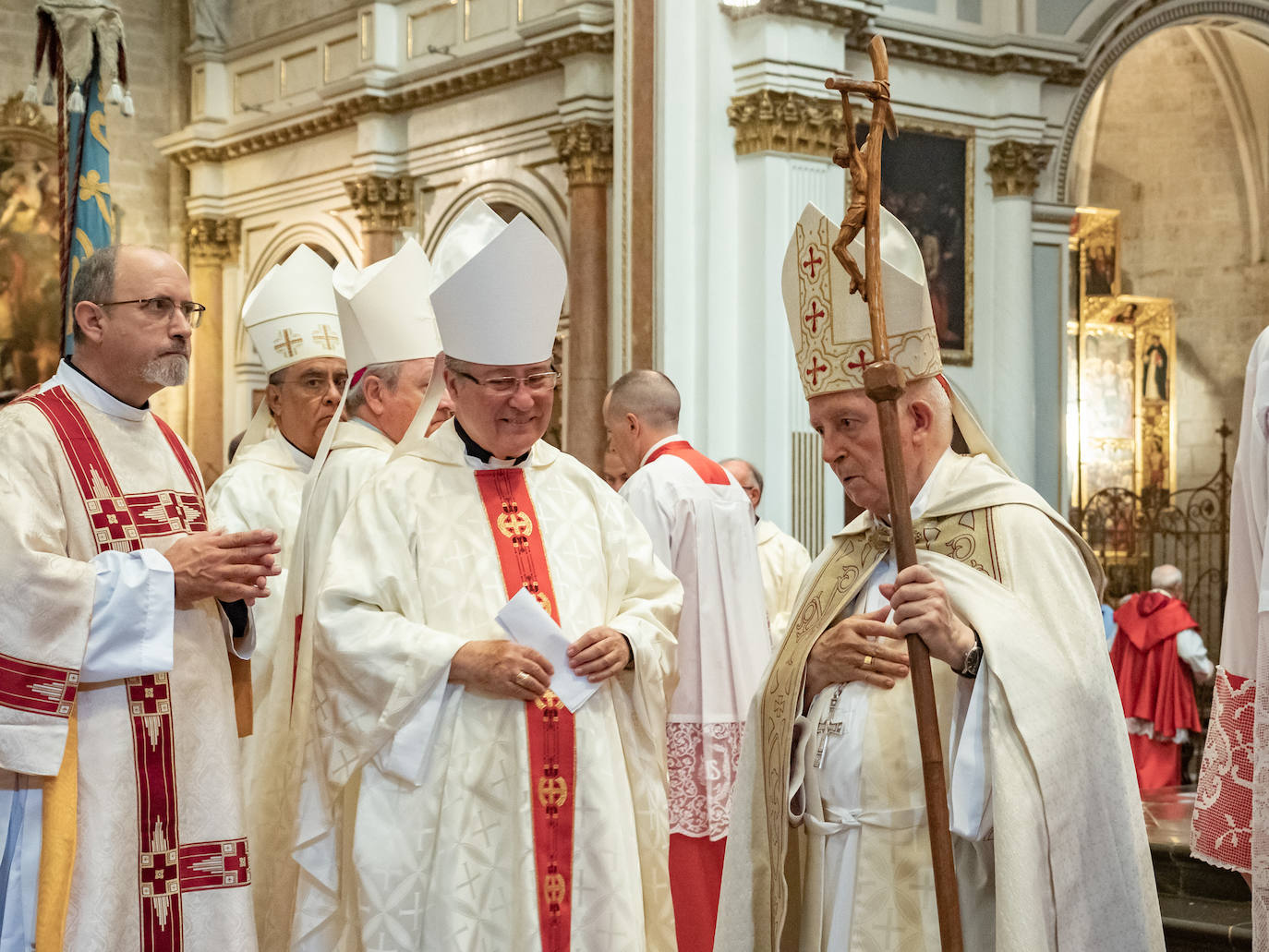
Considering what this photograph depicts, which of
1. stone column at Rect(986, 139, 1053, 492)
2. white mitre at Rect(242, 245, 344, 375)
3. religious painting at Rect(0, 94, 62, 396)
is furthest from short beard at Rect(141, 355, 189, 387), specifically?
religious painting at Rect(0, 94, 62, 396)

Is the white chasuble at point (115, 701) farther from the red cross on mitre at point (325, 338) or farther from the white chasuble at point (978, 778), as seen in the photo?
the red cross on mitre at point (325, 338)

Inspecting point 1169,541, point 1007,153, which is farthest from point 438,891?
point 1169,541

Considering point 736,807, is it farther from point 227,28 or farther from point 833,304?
point 227,28

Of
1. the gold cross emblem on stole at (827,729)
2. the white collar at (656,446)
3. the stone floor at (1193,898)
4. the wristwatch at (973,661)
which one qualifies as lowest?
the stone floor at (1193,898)

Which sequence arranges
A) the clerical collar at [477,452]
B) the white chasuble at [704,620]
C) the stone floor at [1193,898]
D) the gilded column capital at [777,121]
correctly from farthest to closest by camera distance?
the gilded column capital at [777,121] → the stone floor at [1193,898] → the white chasuble at [704,620] → the clerical collar at [477,452]

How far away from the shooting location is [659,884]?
370 centimetres

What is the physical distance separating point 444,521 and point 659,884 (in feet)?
3.15

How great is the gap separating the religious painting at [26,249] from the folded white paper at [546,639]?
13.2 metres

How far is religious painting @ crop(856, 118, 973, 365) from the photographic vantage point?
12.4 m

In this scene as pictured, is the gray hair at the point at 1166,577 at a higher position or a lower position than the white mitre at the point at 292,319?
lower

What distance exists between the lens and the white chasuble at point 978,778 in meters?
2.71

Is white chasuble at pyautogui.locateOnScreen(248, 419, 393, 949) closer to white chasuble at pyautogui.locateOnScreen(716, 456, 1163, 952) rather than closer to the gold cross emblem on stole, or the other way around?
white chasuble at pyautogui.locateOnScreen(716, 456, 1163, 952)

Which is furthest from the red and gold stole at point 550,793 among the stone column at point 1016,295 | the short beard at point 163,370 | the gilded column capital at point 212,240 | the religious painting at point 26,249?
the gilded column capital at point 212,240

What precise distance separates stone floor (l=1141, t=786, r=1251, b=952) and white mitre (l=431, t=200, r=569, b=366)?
10.9ft
